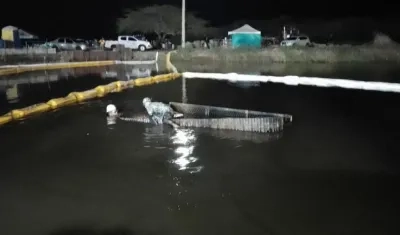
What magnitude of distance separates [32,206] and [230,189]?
275 cm

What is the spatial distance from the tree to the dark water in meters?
28.6

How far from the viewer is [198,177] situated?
6.75 m

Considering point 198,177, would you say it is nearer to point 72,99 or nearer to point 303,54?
point 72,99

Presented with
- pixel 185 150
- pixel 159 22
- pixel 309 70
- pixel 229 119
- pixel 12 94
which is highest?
pixel 159 22

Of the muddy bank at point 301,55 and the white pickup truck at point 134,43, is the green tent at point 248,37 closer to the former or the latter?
the muddy bank at point 301,55

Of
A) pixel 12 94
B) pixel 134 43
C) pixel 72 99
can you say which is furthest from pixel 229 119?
pixel 134 43

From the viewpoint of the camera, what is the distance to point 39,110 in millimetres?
11297

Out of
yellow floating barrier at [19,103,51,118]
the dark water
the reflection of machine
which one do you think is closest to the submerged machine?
the dark water

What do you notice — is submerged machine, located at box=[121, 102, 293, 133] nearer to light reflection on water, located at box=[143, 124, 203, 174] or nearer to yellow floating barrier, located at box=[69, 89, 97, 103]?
light reflection on water, located at box=[143, 124, 203, 174]

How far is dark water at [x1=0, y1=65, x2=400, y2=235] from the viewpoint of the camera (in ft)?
17.5

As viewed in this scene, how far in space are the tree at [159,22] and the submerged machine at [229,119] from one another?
28217 mm

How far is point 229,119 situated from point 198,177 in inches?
116

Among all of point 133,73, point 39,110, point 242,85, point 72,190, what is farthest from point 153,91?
point 72,190

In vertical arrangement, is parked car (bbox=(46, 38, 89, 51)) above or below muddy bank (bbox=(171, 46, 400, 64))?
above
